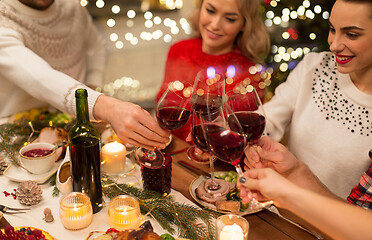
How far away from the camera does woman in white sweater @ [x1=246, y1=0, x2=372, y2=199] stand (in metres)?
1.32

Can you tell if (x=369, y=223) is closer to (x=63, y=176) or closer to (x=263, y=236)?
(x=263, y=236)

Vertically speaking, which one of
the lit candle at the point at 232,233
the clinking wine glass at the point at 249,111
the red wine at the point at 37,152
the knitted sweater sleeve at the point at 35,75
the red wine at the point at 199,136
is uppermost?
the clinking wine glass at the point at 249,111

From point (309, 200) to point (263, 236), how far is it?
0.26 meters

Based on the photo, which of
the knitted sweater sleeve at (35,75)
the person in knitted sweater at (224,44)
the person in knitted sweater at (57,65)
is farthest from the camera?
the person in knitted sweater at (224,44)

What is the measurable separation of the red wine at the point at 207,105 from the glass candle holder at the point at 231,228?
0.28 metres

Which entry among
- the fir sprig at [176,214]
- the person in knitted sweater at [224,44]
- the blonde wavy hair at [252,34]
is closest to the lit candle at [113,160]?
the fir sprig at [176,214]

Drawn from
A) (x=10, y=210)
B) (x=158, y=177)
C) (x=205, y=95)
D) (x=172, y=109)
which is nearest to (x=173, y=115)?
(x=172, y=109)

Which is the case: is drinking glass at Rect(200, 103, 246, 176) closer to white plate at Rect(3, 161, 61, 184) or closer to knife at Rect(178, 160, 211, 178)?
knife at Rect(178, 160, 211, 178)

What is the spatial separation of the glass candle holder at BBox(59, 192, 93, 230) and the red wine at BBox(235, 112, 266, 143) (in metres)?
0.52

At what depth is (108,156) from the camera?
1.37 m

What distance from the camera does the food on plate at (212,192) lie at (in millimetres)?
1194

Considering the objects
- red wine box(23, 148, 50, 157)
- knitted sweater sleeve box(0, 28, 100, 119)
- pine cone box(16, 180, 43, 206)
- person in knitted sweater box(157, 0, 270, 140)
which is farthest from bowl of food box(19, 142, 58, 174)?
person in knitted sweater box(157, 0, 270, 140)

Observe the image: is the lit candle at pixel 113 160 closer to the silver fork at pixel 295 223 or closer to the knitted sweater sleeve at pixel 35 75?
the knitted sweater sleeve at pixel 35 75

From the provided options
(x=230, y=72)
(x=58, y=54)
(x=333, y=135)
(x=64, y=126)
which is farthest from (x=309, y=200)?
(x=58, y=54)
